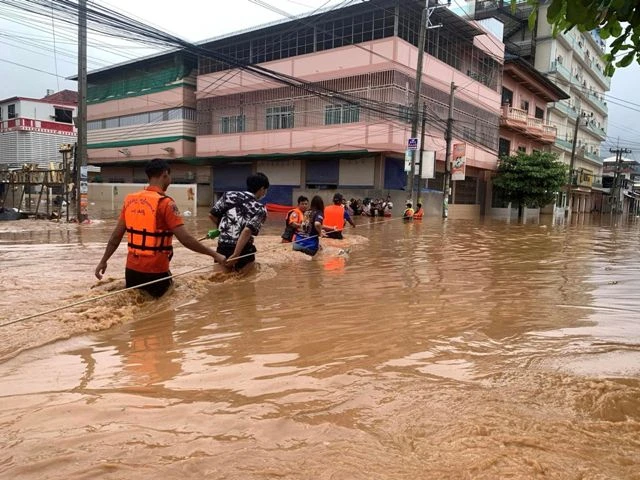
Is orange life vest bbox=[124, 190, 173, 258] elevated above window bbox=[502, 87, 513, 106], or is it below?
below

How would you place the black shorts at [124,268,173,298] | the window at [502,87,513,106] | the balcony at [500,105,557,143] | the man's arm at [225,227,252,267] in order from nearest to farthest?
the black shorts at [124,268,173,298] → the man's arm at [225,227,252,267] → the balcony at [500,105,557,143] → the window at [502,87,513,106]

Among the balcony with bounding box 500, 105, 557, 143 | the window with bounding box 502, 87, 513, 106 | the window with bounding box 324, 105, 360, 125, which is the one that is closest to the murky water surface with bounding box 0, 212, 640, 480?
the window with bounding box 324, 105, 360, 125

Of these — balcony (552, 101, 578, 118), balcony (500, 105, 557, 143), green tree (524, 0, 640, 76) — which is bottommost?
green tree (524, 0, 640, 76)

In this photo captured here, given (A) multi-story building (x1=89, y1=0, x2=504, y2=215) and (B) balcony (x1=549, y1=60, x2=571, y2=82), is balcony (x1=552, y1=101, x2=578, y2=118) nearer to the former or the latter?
(B) balcony (x1=549, y1=60, x2=571, y2=82)

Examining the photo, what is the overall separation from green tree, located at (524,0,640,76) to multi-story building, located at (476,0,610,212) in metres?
35.0

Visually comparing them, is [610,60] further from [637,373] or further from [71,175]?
[71,175]

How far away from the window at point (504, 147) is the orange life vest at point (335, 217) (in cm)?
2801

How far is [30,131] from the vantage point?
3381cm

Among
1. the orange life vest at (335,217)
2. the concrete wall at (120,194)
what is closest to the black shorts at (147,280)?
the orange life vest at (335,217)

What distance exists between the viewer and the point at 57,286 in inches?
237

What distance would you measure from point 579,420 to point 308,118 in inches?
1034

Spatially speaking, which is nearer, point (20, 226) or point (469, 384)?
point (469, 384)

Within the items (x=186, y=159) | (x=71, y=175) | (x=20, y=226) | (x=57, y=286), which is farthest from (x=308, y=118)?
(x=57, y=286)

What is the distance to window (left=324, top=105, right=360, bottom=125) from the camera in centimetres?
2563
